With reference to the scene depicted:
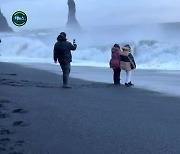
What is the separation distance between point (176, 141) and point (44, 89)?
6.84 meters

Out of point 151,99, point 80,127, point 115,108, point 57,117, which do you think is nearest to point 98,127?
point 80,127

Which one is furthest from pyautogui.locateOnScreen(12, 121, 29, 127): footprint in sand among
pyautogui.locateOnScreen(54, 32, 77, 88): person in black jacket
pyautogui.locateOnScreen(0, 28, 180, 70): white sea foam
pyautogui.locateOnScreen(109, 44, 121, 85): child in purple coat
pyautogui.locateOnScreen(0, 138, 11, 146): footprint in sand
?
pyautogui.locateOnScreen(0, 28, 180, 70): white sea foam

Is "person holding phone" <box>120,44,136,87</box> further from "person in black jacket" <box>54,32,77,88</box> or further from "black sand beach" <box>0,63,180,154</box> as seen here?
"black sand beach" <box>0,63,180,154</box>

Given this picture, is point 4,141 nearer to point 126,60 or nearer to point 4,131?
point 4,131

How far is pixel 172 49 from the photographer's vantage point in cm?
3412

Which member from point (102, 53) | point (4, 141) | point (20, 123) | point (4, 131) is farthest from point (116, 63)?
point (102, 53)

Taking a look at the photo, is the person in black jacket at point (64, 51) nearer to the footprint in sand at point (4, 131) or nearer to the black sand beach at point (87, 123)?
the black sand beach at point (87, 123)

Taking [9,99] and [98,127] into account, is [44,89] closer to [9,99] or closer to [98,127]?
[9,99]

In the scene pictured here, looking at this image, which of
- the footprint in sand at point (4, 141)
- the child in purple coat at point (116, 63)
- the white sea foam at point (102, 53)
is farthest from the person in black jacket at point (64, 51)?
the white sea foam at point (102, 53)

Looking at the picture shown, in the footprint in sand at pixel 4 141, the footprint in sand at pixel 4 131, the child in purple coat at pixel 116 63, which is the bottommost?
the footprint in sand at pixel 4 141

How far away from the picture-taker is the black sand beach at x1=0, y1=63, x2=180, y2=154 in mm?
6031

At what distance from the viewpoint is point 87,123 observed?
25.1 feet

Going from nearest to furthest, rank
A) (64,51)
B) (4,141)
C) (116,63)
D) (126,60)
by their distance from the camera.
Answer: (4,141) < (64,51) < (126,60) < (116,63)

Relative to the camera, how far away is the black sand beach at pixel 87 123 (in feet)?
19.8
